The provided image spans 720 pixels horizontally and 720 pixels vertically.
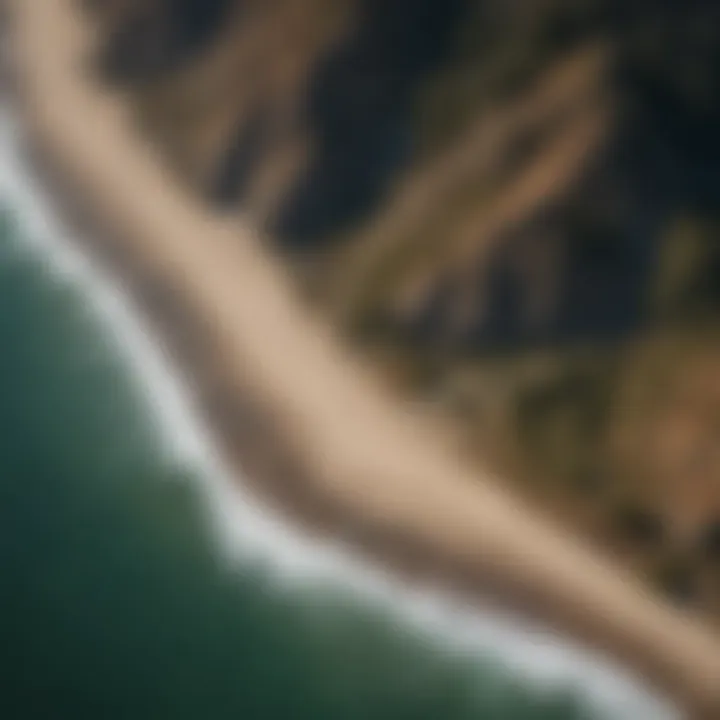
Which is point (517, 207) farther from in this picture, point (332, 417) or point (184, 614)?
point (184, 614)

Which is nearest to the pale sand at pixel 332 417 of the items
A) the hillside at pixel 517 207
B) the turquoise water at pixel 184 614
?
the hillside at pixel 517 207

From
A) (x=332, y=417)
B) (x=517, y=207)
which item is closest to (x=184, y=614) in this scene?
(x=332, y=417)

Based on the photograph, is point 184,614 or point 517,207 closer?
point 184,614

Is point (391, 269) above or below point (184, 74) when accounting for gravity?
below

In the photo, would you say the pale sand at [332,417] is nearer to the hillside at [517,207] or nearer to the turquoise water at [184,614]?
the hillside at [517,207]

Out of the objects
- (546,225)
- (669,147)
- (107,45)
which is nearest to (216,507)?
(546,225)

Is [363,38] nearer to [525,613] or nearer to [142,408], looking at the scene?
[142,408]

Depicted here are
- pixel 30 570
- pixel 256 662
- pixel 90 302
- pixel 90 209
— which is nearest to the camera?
pixel 256 662
